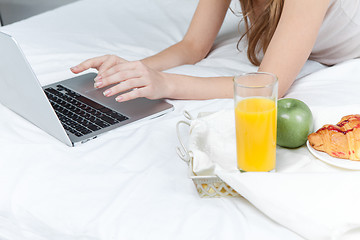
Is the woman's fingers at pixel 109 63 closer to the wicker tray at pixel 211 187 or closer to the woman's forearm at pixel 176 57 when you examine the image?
the woman's forearm at pixel 176 57

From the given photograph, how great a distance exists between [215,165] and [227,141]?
0.09 metres

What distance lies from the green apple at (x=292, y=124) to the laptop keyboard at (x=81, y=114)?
38 cm

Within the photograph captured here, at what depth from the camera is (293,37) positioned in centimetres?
110

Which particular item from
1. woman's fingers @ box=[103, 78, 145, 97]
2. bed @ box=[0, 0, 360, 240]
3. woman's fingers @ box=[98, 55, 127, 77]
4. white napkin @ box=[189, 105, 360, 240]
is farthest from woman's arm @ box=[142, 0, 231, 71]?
white napkin @ box=[189, 105, 360, 240]

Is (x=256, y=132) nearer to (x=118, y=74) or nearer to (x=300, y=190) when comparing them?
(x=300, y=190)

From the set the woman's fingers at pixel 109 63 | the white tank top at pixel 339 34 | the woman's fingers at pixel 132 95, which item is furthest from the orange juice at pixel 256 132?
the white tank top at pixel 339 34

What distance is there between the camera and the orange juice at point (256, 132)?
2.51 ft

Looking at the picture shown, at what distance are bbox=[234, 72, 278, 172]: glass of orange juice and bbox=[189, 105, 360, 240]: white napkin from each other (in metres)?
0.03

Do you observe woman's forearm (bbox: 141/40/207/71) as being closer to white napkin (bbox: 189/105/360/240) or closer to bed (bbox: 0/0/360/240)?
bed (bbox: 0/0/360/240)

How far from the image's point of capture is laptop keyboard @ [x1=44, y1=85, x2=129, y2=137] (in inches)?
41.4

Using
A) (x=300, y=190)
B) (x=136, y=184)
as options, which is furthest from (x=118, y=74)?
(x=300, y=190)

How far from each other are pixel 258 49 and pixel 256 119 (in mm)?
724

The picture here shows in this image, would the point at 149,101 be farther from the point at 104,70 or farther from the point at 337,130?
the point at 337,130

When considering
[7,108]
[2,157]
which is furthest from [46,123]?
[7,108]
